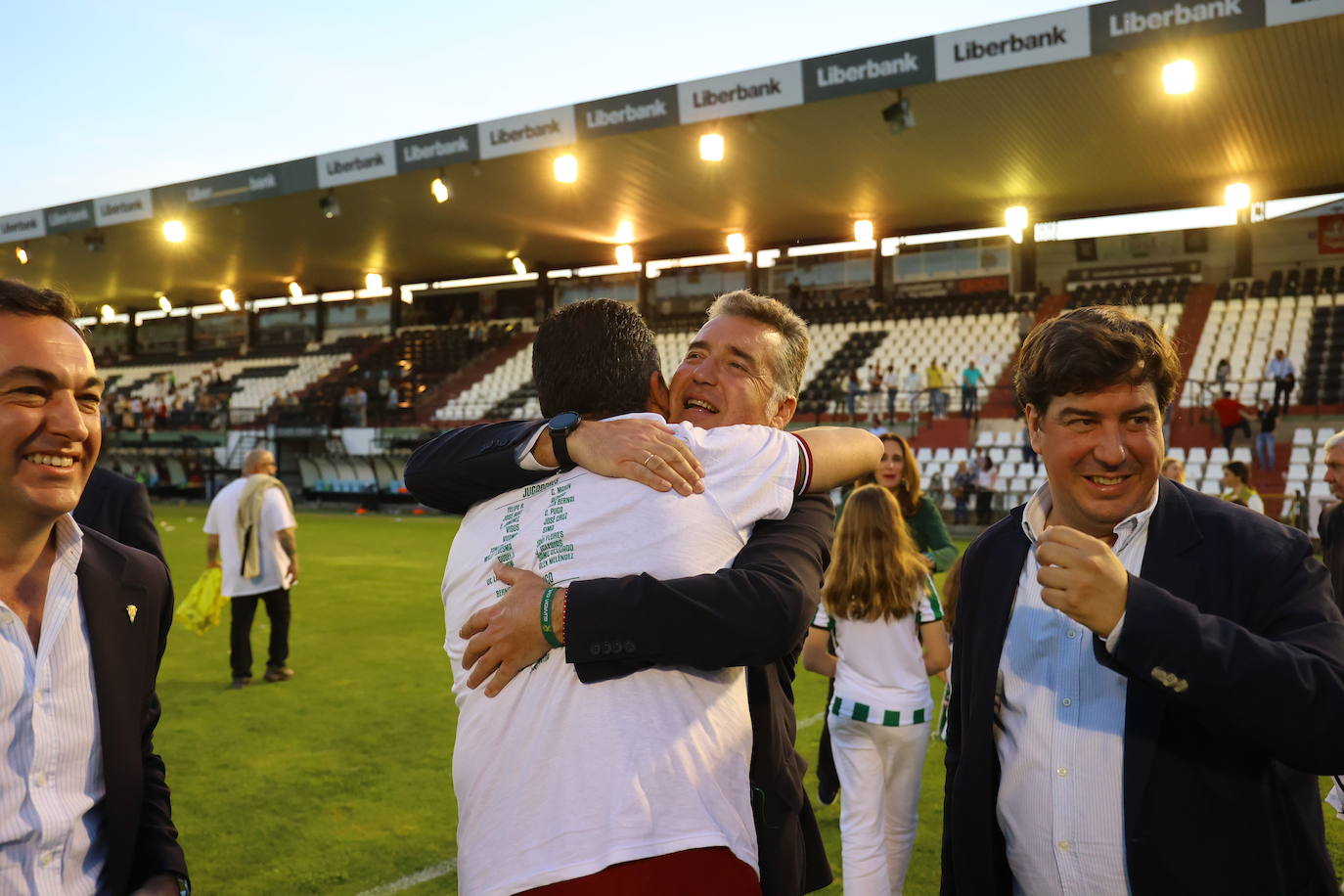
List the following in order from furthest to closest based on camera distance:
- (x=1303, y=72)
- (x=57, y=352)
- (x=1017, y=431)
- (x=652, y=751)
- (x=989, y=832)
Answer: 1. (x=1017, y=431)
2. (x=1303, y=72)
3. (x=989, y=832)
4. (x=57, y=352)
5. (x=652, y=751)

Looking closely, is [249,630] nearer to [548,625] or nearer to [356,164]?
[548,625]

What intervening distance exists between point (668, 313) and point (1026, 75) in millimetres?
20269

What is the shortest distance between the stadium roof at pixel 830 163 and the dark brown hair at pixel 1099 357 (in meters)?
15.3

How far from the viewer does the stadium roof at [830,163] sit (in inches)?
650

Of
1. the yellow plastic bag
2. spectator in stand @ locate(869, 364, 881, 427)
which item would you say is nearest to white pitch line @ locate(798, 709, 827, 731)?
the yellow plastic bag

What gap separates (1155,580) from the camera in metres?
1.88

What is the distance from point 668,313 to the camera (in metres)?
36.2

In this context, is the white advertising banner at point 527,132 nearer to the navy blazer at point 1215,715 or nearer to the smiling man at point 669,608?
the smiling man at point 669,608

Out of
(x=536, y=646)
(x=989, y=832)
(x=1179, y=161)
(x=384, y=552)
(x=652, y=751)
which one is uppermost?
(x=1179, y=161)

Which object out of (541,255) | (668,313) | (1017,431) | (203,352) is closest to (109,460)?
(203,352)

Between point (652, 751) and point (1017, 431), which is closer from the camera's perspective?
point (652, 751)

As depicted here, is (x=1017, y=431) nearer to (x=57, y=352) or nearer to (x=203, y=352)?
(x=57, y=352)

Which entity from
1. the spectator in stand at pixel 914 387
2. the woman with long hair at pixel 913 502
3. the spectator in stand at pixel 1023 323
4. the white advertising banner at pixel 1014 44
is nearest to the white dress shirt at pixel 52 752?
the woman with long hair at pixel 913 502

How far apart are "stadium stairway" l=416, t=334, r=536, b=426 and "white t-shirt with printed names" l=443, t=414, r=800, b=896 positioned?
30.9 metres
